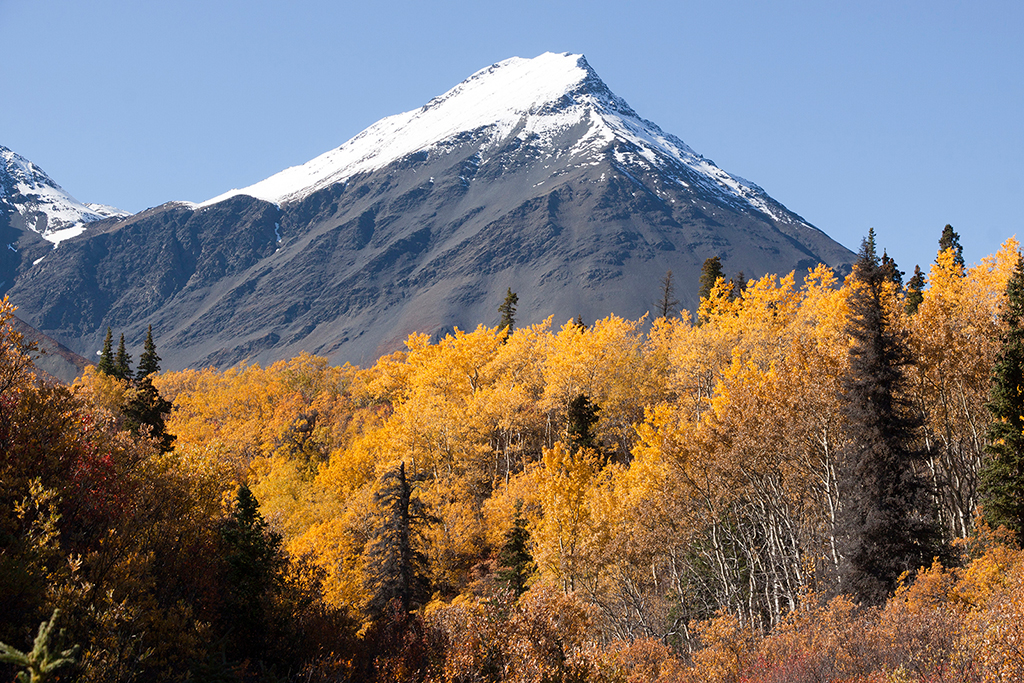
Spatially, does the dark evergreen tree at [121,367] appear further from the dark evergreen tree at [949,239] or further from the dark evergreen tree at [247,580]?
the dark evergreen tree at [949,239]

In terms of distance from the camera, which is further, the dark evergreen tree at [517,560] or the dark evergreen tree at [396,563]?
the dark evergreen tree at [517,560]

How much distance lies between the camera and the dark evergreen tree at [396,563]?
118 ft

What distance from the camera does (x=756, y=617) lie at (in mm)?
37844

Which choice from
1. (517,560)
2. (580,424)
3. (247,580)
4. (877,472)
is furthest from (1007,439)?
(247,580)

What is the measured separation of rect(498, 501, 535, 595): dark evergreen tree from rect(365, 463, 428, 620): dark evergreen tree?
190 inches

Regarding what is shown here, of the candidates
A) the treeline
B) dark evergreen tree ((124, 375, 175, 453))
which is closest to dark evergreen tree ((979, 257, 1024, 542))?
the treeline

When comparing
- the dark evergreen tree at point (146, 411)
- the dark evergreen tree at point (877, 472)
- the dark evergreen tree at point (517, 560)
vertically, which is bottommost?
the dark evergreen tree at point (517, 560)

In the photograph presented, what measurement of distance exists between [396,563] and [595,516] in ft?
34.3

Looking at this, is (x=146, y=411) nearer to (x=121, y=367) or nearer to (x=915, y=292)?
(x=121, y=367)

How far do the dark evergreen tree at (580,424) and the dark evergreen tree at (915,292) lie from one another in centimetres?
2257

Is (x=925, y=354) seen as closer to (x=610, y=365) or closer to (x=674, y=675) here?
(x=674, y=675)

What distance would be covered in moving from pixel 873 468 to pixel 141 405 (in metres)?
46.4

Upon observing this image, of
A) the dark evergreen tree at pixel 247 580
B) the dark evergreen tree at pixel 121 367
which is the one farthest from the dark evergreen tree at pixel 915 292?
the dark evergreen tree at pixel 121 367

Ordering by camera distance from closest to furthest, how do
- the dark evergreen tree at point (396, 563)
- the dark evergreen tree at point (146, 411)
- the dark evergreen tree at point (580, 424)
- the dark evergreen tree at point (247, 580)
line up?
the dark evergreen tree at point (247, 580) < the dark evergreen tree at point (396, 563) < the dark evergreen tree at point (580, 424) < the dark evergreen tree at point (146, 411)
